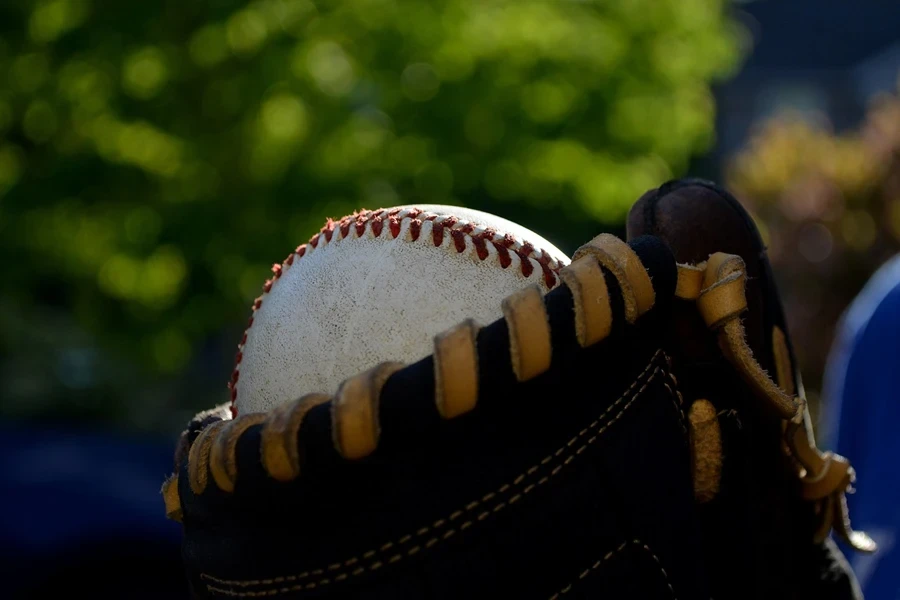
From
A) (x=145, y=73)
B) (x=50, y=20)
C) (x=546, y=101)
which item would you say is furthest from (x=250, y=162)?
(x=546, y=101)

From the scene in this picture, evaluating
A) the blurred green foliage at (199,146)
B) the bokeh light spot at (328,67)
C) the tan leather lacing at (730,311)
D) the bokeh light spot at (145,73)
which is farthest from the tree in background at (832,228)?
the tan leather lacing at (730,311)

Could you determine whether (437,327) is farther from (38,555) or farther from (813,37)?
(813,37)

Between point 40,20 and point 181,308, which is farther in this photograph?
point 181,308

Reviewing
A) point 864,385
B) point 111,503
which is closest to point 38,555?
point 111,503

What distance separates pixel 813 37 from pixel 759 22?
1867 millimetres

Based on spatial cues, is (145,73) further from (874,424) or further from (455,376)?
(455,376)

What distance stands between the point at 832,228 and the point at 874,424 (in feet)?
30.8

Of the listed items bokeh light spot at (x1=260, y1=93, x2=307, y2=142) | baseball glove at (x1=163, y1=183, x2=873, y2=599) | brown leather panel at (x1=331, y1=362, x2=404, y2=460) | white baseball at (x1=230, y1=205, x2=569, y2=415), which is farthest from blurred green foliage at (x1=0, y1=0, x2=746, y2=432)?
brown leather panel at (x1=331, y1=362, x2=404, y2=460)

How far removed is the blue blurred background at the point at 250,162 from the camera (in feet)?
33.1

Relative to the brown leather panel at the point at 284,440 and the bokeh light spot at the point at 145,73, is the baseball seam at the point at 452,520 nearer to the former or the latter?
the brown leather panel at the point at 284,440

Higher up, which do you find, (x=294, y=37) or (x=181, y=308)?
(x=294, y=37)

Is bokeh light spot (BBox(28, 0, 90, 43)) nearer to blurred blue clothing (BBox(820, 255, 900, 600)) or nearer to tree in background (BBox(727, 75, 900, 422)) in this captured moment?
tree in background (BBox(727, 75, 900, 422))

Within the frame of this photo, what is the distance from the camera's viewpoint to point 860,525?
2.55 metres

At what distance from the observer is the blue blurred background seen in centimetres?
1010
